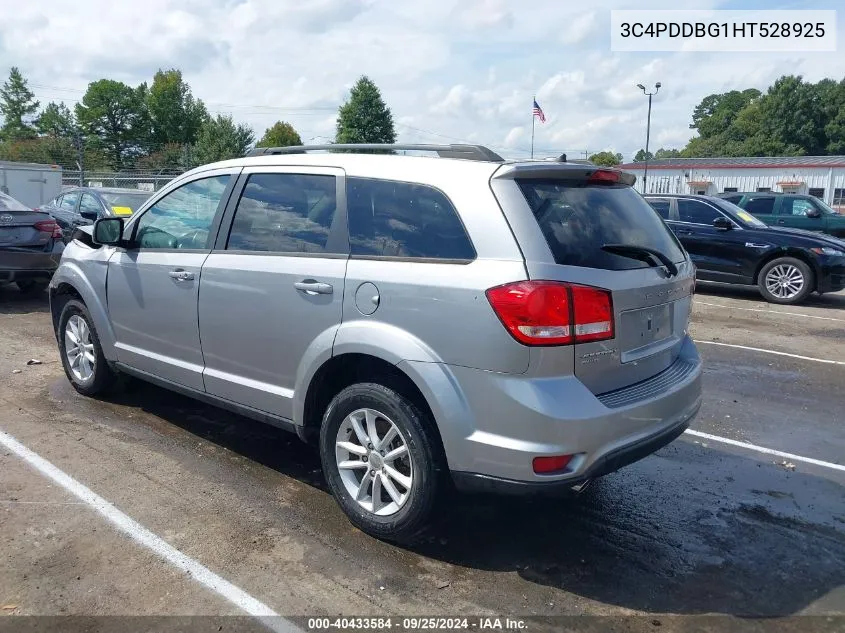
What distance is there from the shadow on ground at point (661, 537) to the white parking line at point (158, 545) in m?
0.57

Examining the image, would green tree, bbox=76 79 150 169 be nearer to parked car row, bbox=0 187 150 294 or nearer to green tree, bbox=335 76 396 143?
green tree, bbox=335 76 396 143

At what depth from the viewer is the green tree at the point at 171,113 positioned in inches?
3541

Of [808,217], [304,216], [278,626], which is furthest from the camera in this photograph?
[808,217]

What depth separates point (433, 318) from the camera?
3170 millimetres

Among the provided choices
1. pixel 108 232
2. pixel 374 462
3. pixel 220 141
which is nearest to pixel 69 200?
pixel 108 232

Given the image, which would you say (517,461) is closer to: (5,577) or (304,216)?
(304,216)

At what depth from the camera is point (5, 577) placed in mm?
3170

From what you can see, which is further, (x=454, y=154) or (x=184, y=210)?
(x=184, y=210)

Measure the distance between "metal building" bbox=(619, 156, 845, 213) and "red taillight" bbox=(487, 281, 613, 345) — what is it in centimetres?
4597

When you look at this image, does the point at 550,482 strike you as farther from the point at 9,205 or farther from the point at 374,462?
the point at 9,205

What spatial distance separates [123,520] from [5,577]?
0.62 meters

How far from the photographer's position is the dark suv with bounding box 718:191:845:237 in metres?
16.4

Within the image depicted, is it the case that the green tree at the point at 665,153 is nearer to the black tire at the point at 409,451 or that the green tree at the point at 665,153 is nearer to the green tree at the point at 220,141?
the green tree at the point at 220,141

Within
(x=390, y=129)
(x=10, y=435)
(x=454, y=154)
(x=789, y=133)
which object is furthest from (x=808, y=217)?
(x=789, y=133)
